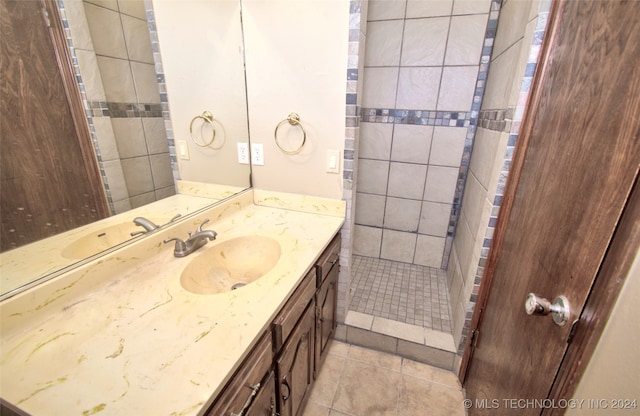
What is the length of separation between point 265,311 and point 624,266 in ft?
2.72

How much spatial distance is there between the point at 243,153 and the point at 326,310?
40.3 inches

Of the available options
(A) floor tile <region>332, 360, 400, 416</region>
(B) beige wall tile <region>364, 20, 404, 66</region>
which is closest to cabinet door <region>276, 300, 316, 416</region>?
(A) floor tile <region>332, 360, 400, 416</region>

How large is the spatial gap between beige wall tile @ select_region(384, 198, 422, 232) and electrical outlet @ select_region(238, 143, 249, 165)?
52.2 inches

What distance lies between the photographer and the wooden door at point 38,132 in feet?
2.16

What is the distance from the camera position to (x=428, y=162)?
7.09 ft

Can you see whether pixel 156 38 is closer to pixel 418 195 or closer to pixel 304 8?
pixel 304 8

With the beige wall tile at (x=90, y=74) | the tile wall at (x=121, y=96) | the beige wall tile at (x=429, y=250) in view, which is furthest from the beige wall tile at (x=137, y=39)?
the beige wall tile at (x=429, y=250)

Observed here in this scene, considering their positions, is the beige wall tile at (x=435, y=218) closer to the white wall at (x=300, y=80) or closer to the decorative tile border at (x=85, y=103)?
the white wall at (x=300, y=80)

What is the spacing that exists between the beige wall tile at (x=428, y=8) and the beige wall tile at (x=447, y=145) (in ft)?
2.56

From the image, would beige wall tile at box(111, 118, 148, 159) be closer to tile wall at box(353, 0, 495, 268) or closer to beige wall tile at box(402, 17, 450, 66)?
tile wall at box(353, 0, 495, 268)

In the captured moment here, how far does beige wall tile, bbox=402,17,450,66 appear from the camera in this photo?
73.5 inches

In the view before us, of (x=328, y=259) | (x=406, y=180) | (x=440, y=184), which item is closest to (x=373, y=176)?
(x=406, y=180)

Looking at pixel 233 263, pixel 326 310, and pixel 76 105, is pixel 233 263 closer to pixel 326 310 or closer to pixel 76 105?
pixel 326 310

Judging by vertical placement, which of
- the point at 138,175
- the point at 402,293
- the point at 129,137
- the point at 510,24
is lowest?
the point at 402,293
